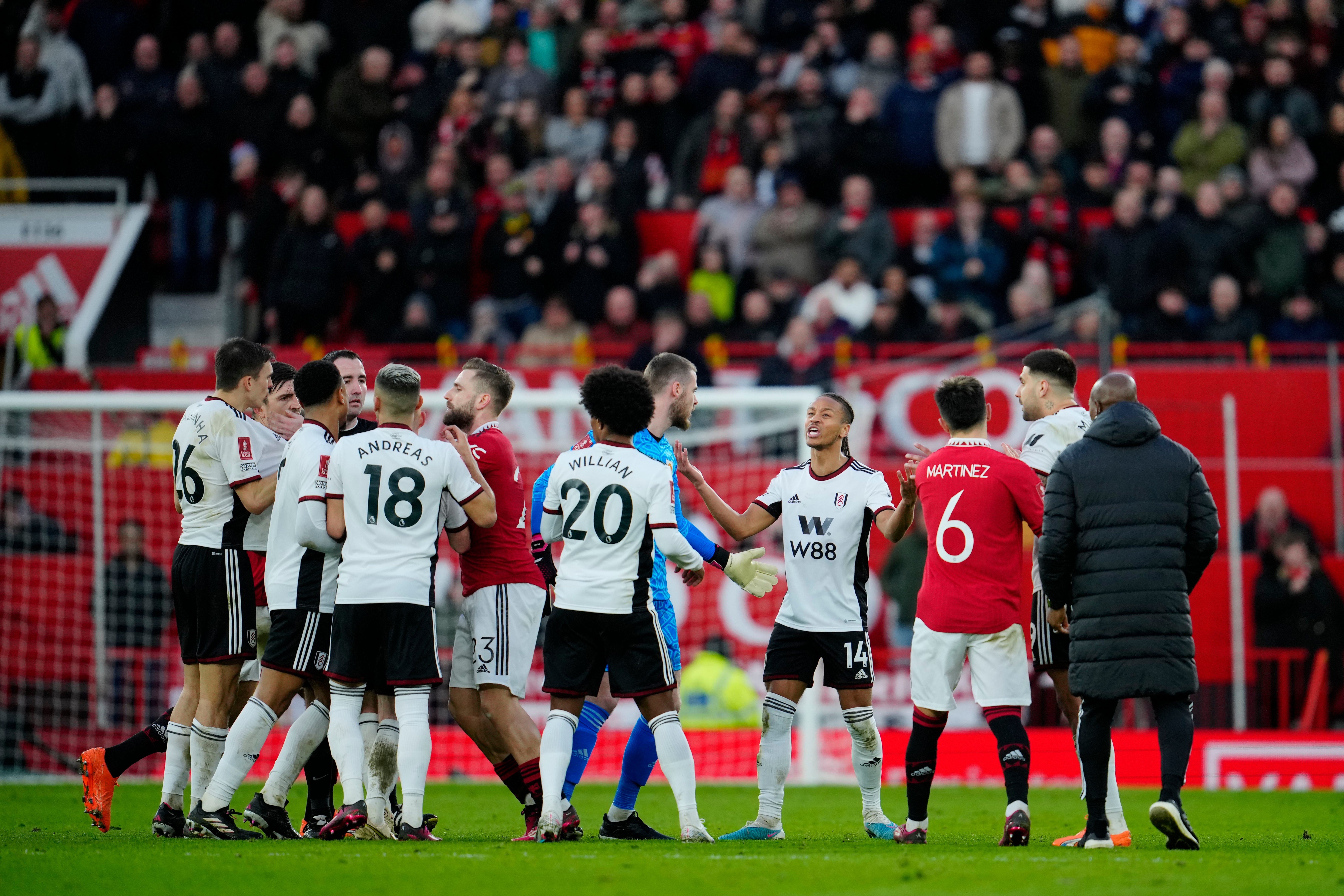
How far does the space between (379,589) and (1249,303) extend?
11.2 m

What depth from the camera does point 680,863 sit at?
682cm

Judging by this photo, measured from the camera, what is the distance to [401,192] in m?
18.3

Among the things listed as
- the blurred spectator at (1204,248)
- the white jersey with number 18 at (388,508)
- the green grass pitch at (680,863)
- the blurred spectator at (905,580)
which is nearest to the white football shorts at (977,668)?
the green grass pitch at (680,863)

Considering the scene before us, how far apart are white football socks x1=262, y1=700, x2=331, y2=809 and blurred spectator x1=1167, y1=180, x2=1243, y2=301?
1077cm

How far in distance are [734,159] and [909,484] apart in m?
10.4

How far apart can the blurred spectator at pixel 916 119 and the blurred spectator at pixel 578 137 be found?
10.6ft

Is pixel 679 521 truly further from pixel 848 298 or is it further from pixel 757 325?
pixel 848 298

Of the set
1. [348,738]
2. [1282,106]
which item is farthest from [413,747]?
[1282,106]

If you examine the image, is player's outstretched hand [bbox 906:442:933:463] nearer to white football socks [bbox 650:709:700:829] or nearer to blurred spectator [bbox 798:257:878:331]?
white football socks [bbox 650:709:700:829]

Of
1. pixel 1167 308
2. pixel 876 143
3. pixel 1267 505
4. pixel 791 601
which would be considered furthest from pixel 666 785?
pixel 876 143

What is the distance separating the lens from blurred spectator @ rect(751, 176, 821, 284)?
54.7 feet

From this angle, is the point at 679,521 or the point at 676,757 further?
the point at 679,521

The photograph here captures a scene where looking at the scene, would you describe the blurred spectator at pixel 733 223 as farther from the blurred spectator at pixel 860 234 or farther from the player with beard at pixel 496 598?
the player with beard at pixel 496 598

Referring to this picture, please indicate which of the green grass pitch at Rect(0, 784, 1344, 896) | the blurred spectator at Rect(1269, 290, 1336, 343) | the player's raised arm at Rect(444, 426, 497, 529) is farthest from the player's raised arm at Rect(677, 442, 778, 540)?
the blurred spectator at Rect(1269, 290, 1336, 343)
